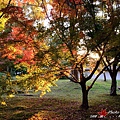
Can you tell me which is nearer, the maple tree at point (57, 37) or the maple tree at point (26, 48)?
the maple tree at point (57, 37)

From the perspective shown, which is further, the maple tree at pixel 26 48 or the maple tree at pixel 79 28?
the maple tree at pixel 26 48

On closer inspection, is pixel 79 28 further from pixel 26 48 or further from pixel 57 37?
pixel 26 48

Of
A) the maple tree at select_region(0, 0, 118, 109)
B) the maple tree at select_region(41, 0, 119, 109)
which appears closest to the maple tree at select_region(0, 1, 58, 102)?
the maple tree at select_region(0, 0, 118, 109)

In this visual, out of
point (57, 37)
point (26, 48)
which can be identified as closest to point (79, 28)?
point (57, 37)

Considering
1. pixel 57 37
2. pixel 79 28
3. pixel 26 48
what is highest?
pixel 79 28

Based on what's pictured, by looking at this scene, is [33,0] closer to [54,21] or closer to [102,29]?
[54,21]

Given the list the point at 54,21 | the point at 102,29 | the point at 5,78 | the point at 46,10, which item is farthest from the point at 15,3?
the point at 102,29

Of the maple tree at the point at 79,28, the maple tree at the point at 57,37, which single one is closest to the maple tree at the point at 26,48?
the maple tree at the point at 57,37

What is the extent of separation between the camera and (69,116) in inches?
257

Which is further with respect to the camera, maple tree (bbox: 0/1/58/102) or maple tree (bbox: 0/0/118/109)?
maple tree (bbox: 0/1/58/102)

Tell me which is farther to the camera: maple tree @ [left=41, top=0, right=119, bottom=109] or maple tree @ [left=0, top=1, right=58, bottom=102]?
maple tree @ [left=0, top=1, right=58, bottom=102]

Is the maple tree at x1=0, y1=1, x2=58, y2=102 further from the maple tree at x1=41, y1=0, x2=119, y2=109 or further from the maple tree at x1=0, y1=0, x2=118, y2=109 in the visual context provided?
the maple tree at x1=41, y1=0, x2=119, y2=109

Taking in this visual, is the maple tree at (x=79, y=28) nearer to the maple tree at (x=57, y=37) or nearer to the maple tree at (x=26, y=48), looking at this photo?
the maple tree at (x=57, y=37)

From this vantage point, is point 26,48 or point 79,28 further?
point 26,48
